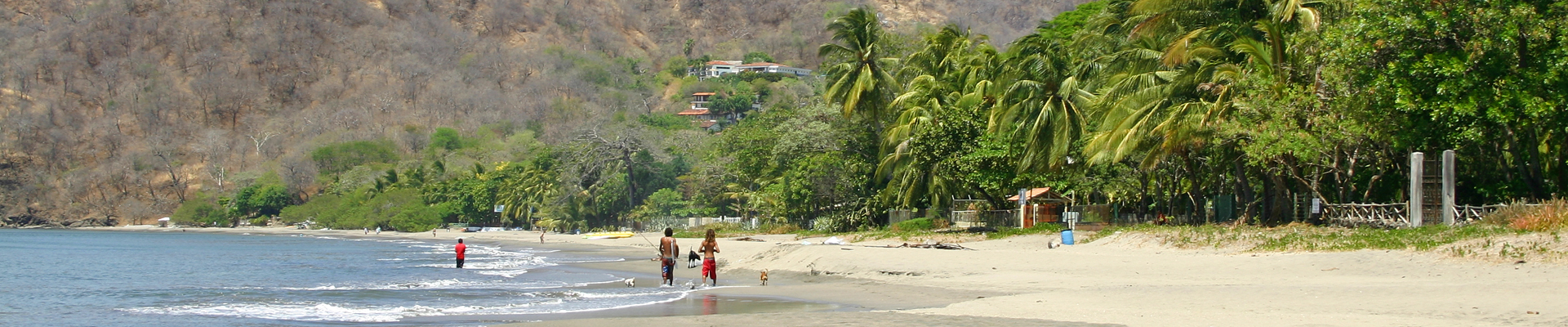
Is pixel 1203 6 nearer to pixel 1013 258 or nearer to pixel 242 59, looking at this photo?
pixel 1013 258

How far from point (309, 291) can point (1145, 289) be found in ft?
40.0

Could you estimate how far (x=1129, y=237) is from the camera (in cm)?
2227

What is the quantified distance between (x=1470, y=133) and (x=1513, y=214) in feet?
6.14

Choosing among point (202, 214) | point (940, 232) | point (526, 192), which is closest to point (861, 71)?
point (940, 232)

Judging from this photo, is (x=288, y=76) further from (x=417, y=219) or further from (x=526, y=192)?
(x=526, y=192)

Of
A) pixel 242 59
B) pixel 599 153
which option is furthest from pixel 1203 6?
pixel 242 59

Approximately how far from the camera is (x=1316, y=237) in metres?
18.5

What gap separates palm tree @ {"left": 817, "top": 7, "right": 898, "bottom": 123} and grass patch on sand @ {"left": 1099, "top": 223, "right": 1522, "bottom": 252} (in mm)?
17078

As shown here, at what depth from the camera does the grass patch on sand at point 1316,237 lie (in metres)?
16.2

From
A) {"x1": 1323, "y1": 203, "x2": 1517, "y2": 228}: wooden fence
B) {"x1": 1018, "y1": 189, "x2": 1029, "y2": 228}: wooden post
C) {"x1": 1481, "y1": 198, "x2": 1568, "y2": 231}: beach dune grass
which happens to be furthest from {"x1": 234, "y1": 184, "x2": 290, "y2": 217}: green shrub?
{"x1": 1481, "y1": 198, "x2": 1568, "y2": 231}: beach dune grass

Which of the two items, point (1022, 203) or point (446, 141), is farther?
point (446, 141)

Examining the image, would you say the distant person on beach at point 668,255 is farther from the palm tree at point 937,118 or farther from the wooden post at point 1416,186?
the palm tree at point 937,118

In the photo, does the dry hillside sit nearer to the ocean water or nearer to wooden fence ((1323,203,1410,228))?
the ocean water

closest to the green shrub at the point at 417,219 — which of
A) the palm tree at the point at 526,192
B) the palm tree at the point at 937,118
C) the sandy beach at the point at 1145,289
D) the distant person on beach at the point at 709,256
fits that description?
the palm tree at the point at 526,192
